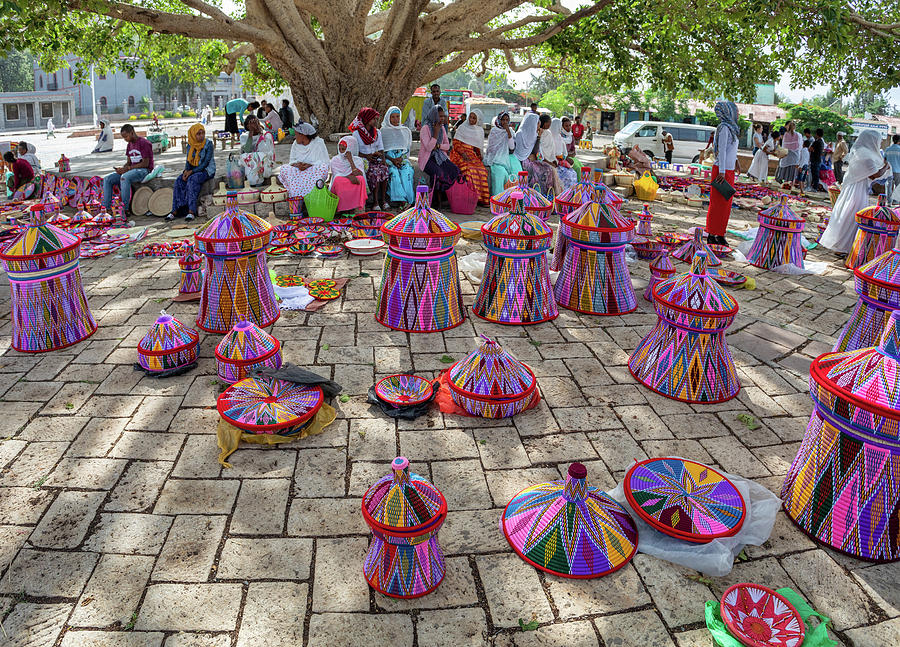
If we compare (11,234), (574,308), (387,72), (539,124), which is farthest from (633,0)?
(11,234)

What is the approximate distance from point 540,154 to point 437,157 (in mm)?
2134

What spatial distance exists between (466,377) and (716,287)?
6.20ft

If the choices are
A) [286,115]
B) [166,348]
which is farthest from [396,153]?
[286,115]

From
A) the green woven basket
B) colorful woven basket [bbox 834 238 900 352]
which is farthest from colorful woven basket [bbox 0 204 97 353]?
colorful woven basket [bbox 834 238 900 352]

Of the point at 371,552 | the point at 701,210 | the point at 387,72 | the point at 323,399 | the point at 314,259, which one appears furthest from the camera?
the point at 387,72

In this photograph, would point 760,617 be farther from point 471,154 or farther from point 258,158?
point 258,158

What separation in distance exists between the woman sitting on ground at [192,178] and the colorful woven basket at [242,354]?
18.6 ft

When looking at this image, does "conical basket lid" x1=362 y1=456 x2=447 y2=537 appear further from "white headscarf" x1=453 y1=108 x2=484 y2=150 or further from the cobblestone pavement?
"white headscarf" x1=453 y1=108 x2=484 y2=150

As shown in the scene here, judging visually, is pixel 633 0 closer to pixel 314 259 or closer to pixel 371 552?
pixel 314 259

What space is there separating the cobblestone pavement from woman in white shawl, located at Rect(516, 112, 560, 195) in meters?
5.58

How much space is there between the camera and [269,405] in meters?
3.89

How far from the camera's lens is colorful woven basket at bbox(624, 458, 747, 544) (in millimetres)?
3035

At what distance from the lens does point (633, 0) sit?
10.9 m

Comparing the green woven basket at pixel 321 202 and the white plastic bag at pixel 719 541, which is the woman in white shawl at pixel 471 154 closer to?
the green woven basket at pixel 321 202
